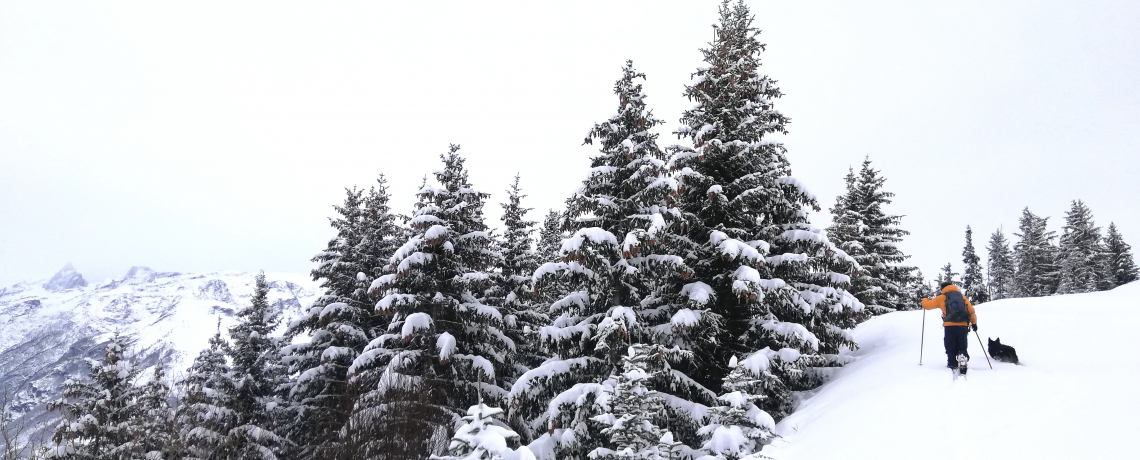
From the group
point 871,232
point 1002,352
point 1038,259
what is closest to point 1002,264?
point 1038,259

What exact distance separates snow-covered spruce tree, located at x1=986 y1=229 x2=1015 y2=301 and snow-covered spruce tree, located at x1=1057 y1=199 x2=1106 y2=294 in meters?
12.7

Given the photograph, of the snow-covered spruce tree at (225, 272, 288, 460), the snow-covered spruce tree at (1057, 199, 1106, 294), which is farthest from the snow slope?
the snow-covered spruce tree at (1057, 199, 1106, 294)

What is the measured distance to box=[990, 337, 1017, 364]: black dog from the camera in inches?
374

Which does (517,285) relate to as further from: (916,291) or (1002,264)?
(1002,264)

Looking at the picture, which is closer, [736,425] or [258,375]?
[736,425]

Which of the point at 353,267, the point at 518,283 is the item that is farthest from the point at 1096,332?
the point at 353,267

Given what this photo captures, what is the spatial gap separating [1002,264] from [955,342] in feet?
230

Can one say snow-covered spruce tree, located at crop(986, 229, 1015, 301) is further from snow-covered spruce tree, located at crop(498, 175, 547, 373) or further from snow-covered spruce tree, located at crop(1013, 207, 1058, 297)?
snow-covered spruce tree, located at crop(498, 175, 547, 373)

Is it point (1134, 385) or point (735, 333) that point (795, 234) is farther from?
point (1134, 385)

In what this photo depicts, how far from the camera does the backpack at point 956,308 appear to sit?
31.1 ft

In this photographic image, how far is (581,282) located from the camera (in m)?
12.7

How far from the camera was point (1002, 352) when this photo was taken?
959cm

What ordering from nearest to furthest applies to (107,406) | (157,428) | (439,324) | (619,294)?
(619,294) < (439,324) < (157,428) < (107,406)

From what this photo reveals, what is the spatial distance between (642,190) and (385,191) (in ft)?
44.8
